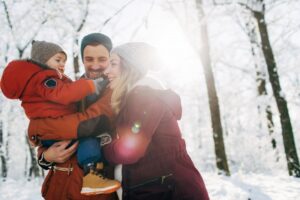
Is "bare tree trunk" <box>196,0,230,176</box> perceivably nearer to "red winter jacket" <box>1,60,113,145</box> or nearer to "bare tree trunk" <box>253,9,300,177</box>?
"bare tree trunk" <box>253,9,300,177</box>

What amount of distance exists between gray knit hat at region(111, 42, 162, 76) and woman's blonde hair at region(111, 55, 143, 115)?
34mm

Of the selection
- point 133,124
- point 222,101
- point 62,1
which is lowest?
point 222,101

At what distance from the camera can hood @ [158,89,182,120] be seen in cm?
221

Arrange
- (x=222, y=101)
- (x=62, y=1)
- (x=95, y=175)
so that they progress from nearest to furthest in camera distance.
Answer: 1. (x=95, y=175)
2. (x=62, y=1)
3. (x=222, y=101)

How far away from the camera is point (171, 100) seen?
2.29 m

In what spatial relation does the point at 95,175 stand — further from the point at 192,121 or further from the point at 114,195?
the point at 192,121

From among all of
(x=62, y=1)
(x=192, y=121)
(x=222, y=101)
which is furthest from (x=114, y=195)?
(x=192, y=121)

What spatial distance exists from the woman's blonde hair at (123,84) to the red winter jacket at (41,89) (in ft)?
0.85

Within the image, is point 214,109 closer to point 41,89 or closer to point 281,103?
point 281,103

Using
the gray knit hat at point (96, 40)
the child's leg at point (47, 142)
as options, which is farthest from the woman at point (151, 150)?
the gray knit hat at point (96, 40)

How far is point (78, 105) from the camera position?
276 cm

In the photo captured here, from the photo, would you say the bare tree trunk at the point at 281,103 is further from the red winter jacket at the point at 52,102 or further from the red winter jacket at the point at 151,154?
the red winter jacket at the point at 151,154

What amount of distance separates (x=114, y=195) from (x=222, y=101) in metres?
28.5

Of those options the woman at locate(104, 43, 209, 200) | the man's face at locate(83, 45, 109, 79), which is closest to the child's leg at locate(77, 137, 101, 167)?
the woman at locate(104, 43, 209, 200)
